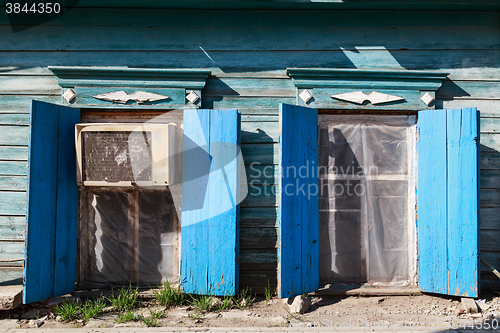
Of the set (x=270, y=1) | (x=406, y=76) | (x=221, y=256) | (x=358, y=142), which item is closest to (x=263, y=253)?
(x=221, y=256)

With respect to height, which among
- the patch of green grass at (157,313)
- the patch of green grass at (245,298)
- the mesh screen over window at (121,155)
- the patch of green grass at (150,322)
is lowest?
the patch of green grass at (150,322)

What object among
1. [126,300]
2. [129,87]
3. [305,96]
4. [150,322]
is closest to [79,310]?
[126,300]

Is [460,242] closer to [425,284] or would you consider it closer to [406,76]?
[425,284]

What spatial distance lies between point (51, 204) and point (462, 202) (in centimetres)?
362

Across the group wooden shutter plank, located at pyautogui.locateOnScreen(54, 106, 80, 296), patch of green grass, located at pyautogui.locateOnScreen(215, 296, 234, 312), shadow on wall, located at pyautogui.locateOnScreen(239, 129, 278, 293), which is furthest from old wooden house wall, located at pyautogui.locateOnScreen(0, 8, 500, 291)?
wooden shutter plank, located at pyautogui.locateOnScreen(54, 106, 80, 296)

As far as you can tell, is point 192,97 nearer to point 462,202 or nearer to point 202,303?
point 202,303

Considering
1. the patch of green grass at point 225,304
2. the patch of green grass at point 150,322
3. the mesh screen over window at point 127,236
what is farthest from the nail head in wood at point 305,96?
the patch of green grass at point 150,322

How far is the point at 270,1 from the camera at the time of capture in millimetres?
2980

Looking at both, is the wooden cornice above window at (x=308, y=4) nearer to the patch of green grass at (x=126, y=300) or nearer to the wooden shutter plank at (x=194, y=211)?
the wooden shutter plank at (x=194, y=211)

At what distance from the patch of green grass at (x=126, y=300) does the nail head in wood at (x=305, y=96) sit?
7.74 feet

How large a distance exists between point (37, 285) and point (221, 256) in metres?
1.55

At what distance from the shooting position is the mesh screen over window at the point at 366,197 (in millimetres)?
3051

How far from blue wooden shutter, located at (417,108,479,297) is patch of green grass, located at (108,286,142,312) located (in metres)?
2.65

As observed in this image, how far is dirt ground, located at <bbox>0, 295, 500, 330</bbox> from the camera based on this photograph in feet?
8.52
